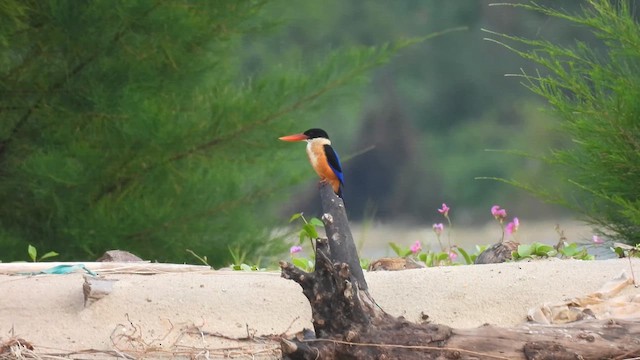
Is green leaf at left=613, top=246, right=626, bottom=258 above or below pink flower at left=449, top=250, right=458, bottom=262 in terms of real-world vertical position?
above

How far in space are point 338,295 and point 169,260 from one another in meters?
3.36

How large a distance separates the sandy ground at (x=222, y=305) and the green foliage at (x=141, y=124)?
7.13 ft

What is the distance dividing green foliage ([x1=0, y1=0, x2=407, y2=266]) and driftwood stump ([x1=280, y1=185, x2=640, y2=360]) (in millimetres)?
3093

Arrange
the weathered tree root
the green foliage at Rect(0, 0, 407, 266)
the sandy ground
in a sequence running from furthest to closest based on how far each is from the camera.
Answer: the green foliage at Rect(0, 0, 407, 266)
the sandy ground
the weathered tree root

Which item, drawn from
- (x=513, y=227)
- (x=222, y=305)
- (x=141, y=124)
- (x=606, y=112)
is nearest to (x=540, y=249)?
(x=513, y=227)

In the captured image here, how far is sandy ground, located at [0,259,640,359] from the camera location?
9.59 ft

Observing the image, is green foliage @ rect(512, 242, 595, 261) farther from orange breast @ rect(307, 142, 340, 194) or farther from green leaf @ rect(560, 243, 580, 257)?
orange breast @ rect(307, 142, 340, 194)

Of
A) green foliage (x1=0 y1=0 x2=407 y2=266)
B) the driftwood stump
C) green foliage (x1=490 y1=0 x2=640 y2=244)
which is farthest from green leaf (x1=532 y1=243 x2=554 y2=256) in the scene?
green foliage (x1=0 y1=0 x2=407 y2=266)

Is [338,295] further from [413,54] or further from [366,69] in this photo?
[413,54]

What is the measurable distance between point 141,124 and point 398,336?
317 cm

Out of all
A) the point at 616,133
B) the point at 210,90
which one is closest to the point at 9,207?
the point at 210,90

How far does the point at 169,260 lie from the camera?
18.9ft

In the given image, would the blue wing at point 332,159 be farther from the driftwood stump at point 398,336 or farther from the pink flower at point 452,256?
the pink flower at point 452,256

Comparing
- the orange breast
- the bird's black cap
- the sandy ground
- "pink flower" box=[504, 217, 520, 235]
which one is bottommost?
the sandy ground
